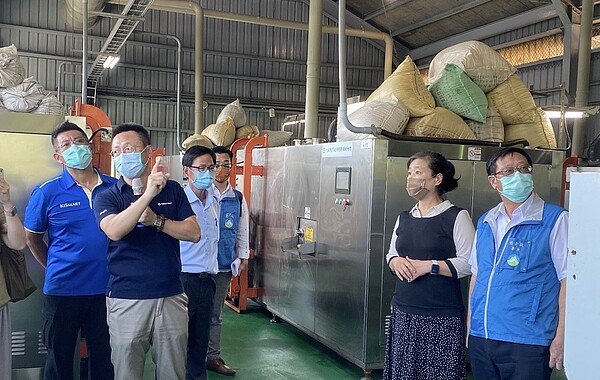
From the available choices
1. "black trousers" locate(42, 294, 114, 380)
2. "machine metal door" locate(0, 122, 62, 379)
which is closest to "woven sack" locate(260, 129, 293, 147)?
"machine metal door" locate(0, 122, 62, 379)

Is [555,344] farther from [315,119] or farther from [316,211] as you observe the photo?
[315,119]

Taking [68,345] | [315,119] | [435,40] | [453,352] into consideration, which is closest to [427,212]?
[453,352]

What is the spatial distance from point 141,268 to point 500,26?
33.4ft

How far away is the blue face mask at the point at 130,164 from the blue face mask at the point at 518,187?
1475mm

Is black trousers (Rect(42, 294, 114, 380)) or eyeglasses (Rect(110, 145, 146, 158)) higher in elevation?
eyeglasses (Rect(110, 145, 146, 158))

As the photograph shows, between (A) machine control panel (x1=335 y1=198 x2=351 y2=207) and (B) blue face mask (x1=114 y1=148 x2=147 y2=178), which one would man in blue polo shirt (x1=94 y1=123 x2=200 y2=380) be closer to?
(B) blue face mask (x1=114 y1=148 x2=147 y2=178)

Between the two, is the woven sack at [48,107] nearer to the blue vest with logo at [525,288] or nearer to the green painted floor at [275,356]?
the green painted floor at [275,356]

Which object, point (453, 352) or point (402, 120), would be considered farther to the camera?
point (402, 120)

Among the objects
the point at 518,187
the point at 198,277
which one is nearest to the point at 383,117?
the point at 198,277

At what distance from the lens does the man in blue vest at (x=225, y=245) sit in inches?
155

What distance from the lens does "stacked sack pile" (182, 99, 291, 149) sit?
24.6ft

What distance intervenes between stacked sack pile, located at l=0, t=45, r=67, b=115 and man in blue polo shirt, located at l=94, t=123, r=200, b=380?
0.99 metres

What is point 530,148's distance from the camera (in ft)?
14.0

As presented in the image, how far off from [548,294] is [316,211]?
8.28 feet
